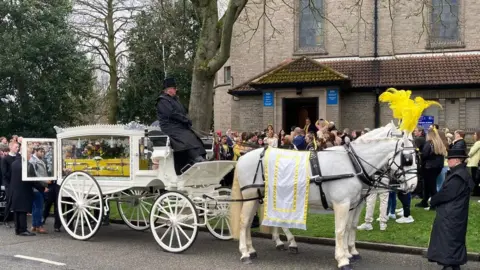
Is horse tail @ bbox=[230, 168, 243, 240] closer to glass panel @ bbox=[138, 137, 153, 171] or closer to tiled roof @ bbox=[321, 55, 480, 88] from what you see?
glass panel @ bbox=[138, 137, 153, 171]

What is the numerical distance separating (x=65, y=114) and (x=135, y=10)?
831 cm

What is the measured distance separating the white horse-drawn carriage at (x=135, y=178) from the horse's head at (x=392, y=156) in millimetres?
2611

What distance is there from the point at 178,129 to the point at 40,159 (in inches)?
133

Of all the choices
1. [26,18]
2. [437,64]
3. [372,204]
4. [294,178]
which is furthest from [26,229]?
[437,64]

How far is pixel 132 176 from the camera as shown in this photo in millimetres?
9195

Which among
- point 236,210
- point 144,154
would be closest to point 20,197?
point 144,154

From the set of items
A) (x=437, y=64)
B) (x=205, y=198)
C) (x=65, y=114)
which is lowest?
(x=205, y=198)

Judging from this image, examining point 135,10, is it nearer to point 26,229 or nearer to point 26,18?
point 26,18

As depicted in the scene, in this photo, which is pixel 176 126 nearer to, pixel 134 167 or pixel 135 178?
pixel 134 167

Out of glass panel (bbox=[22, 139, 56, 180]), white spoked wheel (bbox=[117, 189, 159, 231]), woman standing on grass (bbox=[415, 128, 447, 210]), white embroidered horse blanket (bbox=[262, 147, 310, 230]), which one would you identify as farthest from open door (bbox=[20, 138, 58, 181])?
woman standing on grass (bbox=[415, 128, 447, 210])

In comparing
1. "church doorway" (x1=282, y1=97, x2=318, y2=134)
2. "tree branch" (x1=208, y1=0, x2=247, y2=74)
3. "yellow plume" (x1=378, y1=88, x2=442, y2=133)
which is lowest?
"yellow plume" (x1=378, y1=88, x2=442, y2=133)

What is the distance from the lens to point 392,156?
7.21 m

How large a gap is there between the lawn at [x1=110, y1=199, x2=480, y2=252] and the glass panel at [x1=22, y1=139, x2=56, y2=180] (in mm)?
5147

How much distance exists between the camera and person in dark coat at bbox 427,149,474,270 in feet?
21.7
